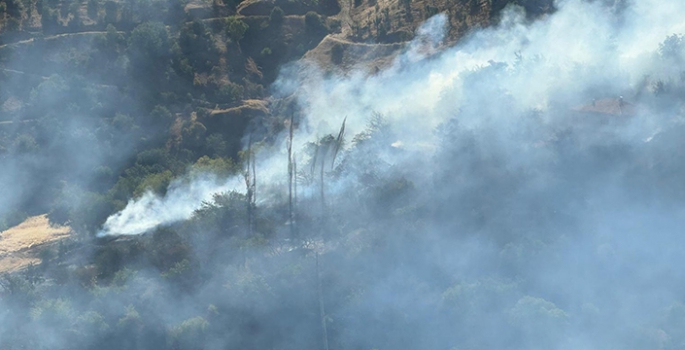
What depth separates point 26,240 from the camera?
4859 cm

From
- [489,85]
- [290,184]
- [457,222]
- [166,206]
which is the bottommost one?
[457,222]

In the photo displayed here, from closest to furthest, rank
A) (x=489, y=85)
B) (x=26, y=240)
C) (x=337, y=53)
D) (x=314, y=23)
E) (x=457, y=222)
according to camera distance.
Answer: (x=457, y=222)
(x=26, y=240)
(x=489, y=85)
(x=337, y=53)
(x=314, y=23)

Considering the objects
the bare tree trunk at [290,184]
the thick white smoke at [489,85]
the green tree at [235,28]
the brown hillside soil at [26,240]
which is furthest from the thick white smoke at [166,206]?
the green tree at [235,28]

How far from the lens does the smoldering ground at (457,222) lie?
4356 centimetres

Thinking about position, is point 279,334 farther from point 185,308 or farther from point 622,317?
point 622,317

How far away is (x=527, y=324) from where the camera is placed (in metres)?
41.6

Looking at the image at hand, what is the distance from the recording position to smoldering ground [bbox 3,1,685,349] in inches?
1715

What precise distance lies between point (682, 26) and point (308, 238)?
88.4 feet

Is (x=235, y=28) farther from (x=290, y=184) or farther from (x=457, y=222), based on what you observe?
(x=457, y=222)

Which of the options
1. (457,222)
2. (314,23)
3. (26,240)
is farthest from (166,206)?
(314,23)

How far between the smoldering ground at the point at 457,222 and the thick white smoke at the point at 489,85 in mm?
123

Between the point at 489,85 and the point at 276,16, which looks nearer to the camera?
the point at 489,85

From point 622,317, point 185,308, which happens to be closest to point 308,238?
point 185,308

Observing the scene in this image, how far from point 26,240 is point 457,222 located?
24375 millimetres
